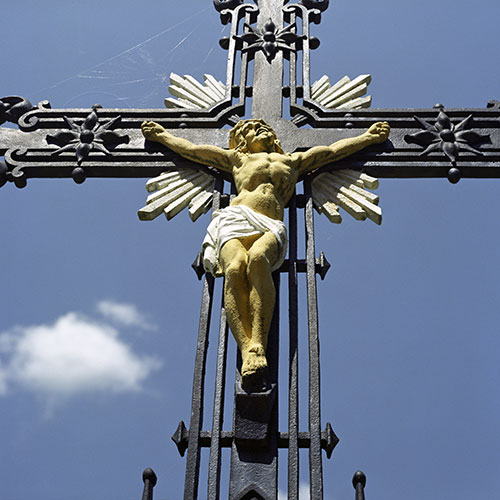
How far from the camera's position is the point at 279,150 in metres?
5.30

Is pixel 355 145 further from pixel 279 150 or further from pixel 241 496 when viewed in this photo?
pixel 241 496

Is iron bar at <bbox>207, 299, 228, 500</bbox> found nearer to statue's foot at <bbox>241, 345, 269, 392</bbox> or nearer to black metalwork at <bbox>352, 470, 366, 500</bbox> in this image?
statue's foot at <bbox>241, 345, 269, 392</bbox>

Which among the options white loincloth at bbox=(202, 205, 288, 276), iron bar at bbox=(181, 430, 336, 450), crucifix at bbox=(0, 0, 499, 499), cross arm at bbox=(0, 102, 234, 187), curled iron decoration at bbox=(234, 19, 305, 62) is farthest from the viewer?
curled iron decoration at bbox=(234, 19, 305, 62)

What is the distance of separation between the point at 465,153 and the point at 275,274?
60.7 inches

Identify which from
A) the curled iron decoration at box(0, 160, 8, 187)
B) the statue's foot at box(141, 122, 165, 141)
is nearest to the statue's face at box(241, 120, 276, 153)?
the statue's foot at box(141, 122, 165, 141)

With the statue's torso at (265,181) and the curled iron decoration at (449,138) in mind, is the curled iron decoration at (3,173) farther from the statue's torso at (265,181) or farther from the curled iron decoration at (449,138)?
the curled iron decoration at (449,138)

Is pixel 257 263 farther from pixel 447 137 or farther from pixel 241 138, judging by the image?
pixel 447 137

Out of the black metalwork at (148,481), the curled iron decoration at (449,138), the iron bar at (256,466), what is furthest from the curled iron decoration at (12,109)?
the black metalwork at (148,481)

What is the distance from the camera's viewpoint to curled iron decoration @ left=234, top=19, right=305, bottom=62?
6.23 metres

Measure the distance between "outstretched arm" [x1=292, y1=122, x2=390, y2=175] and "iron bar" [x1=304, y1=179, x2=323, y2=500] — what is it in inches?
11.9

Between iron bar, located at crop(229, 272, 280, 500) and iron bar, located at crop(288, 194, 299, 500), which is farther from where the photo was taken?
iron bar, located at crop(288, 194, 299, 500)

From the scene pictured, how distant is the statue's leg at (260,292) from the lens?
4.25m

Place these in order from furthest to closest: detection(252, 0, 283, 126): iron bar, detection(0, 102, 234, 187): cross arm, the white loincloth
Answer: detection(252, 0, 283, 126): iron bar
detection(0, 102, 234, 187): cross arm
the white loincloth

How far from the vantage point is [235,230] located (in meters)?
4.58
